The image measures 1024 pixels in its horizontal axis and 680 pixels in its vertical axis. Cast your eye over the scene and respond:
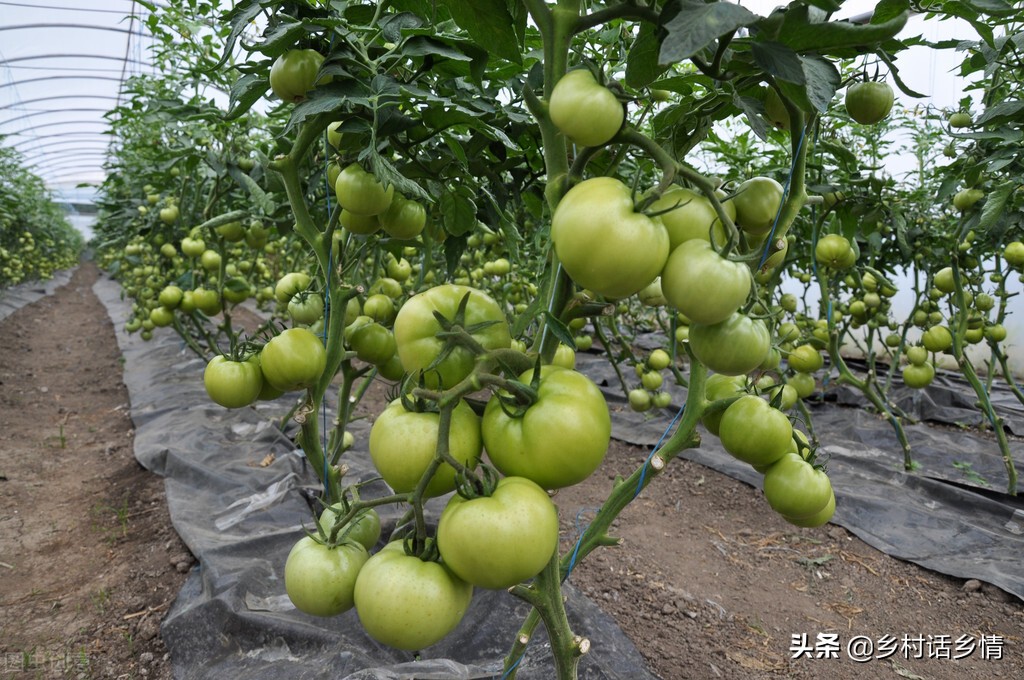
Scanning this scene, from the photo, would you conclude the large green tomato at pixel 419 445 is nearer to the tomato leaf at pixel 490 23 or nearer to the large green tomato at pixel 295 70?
the tomato leaf at pixel 490 23

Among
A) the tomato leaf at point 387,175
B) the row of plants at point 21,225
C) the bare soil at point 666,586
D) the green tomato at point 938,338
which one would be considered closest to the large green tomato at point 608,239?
the tomato leaf at point 387,175

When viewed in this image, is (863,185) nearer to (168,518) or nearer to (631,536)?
(631,536)

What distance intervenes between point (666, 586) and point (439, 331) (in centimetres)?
209

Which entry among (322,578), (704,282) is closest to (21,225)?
(322,578)

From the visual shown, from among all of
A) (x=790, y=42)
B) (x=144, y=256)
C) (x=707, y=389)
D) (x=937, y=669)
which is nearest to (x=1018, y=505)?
(x=937, y=669)

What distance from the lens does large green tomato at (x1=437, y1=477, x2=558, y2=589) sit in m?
0.67

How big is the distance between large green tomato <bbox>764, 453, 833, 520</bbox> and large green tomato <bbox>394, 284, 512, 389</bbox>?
56 centimetres

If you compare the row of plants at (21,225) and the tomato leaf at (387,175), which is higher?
the tomato leaf at (387,175)

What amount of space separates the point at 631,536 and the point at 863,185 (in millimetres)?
1821

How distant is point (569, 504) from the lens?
3.40 metres

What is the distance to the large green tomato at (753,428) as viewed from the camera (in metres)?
0.98

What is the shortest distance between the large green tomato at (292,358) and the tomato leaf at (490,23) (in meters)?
0.65

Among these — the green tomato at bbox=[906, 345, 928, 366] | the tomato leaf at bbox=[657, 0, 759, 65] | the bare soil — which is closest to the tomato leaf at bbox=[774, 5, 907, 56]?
the tomato leaf at bbox=[657, 0, 759, 65]

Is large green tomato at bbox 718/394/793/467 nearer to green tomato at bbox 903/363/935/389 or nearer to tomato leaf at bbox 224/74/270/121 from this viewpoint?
tomato leaf at bbox 224/74/270/121
